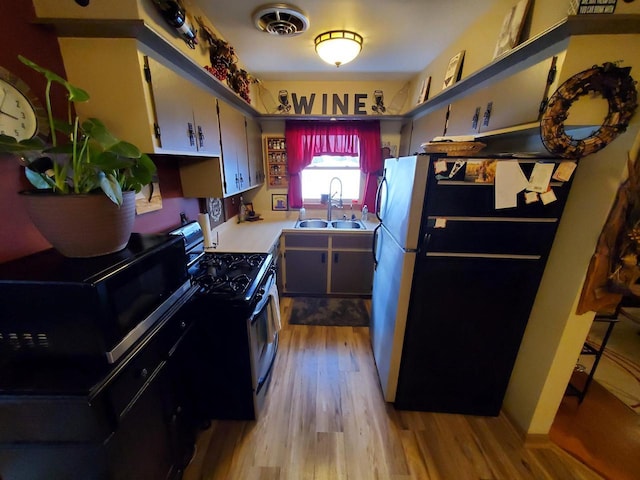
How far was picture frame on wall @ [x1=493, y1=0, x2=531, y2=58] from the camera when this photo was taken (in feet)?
4.13

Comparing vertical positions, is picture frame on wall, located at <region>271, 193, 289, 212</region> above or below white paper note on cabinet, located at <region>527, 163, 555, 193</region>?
below

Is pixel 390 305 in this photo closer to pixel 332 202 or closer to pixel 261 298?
pixel 261 298

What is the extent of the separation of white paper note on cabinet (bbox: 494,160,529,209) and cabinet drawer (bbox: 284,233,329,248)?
183cm

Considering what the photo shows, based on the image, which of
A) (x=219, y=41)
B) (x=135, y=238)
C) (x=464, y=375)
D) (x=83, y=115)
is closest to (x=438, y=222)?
(x=464, y=375)

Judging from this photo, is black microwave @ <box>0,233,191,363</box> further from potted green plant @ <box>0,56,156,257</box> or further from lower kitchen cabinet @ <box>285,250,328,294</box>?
lower kitchen cabinet @ <box>285,250,328,294</box>

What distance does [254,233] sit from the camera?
275cm

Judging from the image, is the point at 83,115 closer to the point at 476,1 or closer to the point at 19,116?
the point at 19,116

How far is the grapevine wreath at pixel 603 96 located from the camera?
3.30 feet

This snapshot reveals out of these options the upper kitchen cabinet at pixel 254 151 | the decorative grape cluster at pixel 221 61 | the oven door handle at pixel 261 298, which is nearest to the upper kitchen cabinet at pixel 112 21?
the decorative grape cluster at pixel 221 61

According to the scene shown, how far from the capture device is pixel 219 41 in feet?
5.90

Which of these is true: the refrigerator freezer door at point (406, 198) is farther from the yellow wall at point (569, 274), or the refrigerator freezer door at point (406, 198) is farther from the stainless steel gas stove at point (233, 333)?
the stainless steel gas stove at point (233, 333)

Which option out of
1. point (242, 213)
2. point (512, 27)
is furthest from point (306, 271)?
point (512, 27)

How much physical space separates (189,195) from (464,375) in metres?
2.40

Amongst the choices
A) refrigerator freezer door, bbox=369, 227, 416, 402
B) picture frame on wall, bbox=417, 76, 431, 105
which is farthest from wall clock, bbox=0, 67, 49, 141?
picture frame on wall, bbox=417, 76, 431, 105
